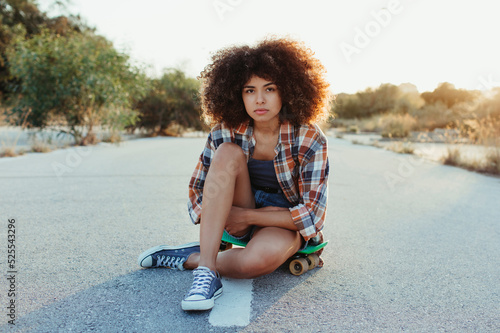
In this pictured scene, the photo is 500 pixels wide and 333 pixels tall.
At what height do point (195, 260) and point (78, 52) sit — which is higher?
point (78, 52)

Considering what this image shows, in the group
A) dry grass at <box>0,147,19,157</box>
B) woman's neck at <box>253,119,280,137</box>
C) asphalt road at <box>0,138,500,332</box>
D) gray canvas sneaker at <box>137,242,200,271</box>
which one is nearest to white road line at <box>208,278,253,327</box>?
asphalt road at <box>0,138,500,332</box>

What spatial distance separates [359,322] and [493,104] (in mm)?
16983

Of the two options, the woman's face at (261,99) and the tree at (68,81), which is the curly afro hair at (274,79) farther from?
the tree at (68,81)

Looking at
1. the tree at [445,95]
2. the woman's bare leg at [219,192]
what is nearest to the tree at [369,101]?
the tree at [445,95]

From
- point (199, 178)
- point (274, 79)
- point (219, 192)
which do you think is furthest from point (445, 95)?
point (219, 192)

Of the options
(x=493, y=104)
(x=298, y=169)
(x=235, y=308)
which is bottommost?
(x=235, y=308)

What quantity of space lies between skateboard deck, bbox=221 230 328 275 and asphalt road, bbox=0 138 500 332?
0.24 ft

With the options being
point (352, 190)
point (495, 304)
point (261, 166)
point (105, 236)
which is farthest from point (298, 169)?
point (352, 190)

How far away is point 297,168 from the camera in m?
2.52

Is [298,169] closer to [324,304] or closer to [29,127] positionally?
[324,304]

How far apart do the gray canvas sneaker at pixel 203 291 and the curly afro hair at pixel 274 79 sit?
3.25 feet

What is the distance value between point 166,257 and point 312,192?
0.98 meters

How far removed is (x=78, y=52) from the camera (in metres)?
10.9

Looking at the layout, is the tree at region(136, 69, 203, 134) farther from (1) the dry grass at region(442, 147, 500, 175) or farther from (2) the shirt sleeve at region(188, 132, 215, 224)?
(2) the shirt sleeve at region(188, 132, 215, 224)
